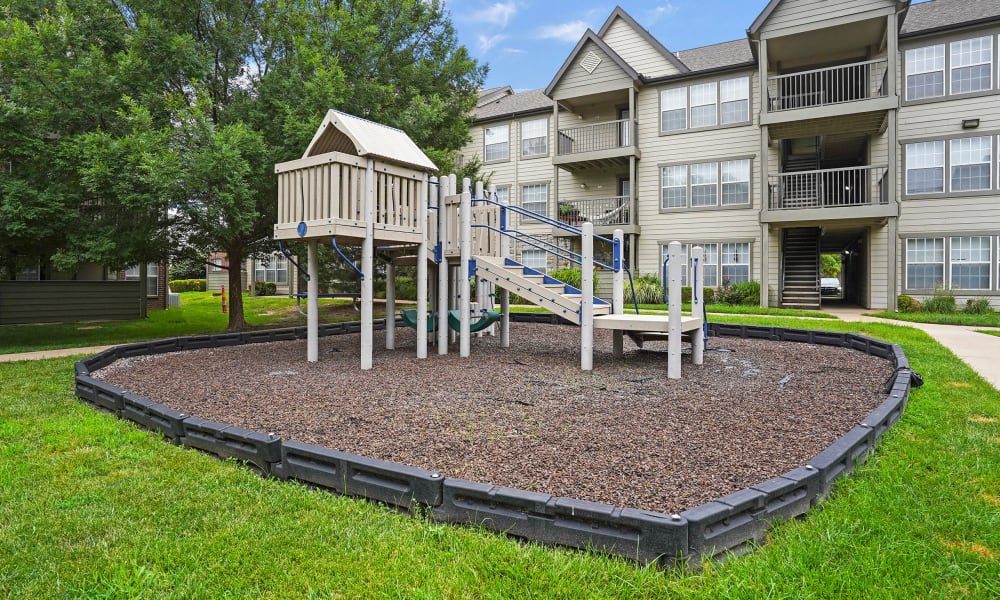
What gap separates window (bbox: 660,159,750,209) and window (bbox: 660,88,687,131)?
4.82 ft

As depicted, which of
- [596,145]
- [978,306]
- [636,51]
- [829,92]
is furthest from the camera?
[596,145]

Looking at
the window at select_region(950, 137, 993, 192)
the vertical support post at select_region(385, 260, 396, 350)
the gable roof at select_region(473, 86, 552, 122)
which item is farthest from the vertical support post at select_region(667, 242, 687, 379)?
the gable roof at select_region(473, 86, 552, 122)

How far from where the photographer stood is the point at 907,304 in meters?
14.7

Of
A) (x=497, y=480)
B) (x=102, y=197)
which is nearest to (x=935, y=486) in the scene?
(x=497, y=480)

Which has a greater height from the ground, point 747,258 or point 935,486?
point 747,258

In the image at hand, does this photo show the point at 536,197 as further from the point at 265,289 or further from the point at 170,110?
the point at 265,289

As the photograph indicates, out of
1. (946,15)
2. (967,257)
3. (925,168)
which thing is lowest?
(967,257)

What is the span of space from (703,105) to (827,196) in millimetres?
4987

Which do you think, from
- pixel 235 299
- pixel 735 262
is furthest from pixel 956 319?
pixel 235 299

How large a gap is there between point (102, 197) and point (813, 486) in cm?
1190

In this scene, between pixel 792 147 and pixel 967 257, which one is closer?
pixel 967 257

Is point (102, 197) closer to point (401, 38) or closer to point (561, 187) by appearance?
point (401, 38)

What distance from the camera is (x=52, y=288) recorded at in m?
14.9

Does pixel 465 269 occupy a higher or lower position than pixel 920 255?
lower
